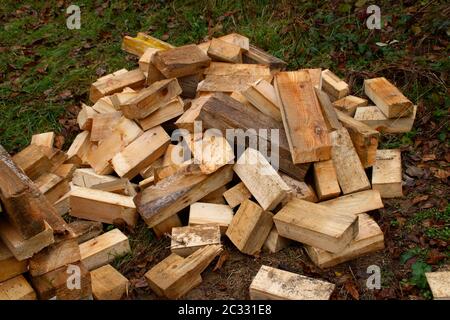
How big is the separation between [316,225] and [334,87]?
180 centimetres

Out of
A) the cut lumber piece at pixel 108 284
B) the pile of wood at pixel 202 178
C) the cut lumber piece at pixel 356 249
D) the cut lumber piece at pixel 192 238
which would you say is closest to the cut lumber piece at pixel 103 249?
the pile of wood at pixel 202 178

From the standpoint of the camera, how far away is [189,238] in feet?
11.7

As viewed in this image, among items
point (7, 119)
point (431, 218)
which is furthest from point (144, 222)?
point (7, 119)

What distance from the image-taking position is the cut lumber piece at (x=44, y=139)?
487 cm

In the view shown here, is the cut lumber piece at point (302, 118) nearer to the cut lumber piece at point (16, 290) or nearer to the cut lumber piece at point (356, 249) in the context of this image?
the cut lumber piece at point (356, 249)

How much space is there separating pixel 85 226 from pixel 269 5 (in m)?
3.62

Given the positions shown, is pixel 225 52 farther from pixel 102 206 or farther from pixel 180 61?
pixel 102 206

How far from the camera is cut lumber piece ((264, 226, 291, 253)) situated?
356 centimetres

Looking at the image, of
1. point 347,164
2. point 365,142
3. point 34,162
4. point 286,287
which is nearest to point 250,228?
point 286,287

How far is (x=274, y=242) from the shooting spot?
140 inches

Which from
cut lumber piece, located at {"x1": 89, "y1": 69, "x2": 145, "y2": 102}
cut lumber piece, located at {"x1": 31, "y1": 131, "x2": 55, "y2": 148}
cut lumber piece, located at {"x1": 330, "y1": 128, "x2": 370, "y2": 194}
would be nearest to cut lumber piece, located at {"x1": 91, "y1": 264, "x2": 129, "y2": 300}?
cut lumber piece, located at {"x1": 330, "y1": 128, "x2": 370, "y2": 194}

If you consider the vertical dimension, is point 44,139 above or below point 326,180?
above

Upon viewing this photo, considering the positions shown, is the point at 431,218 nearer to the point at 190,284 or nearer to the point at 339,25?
the point at 190,284

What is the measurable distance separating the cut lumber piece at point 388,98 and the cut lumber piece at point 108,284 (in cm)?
246
